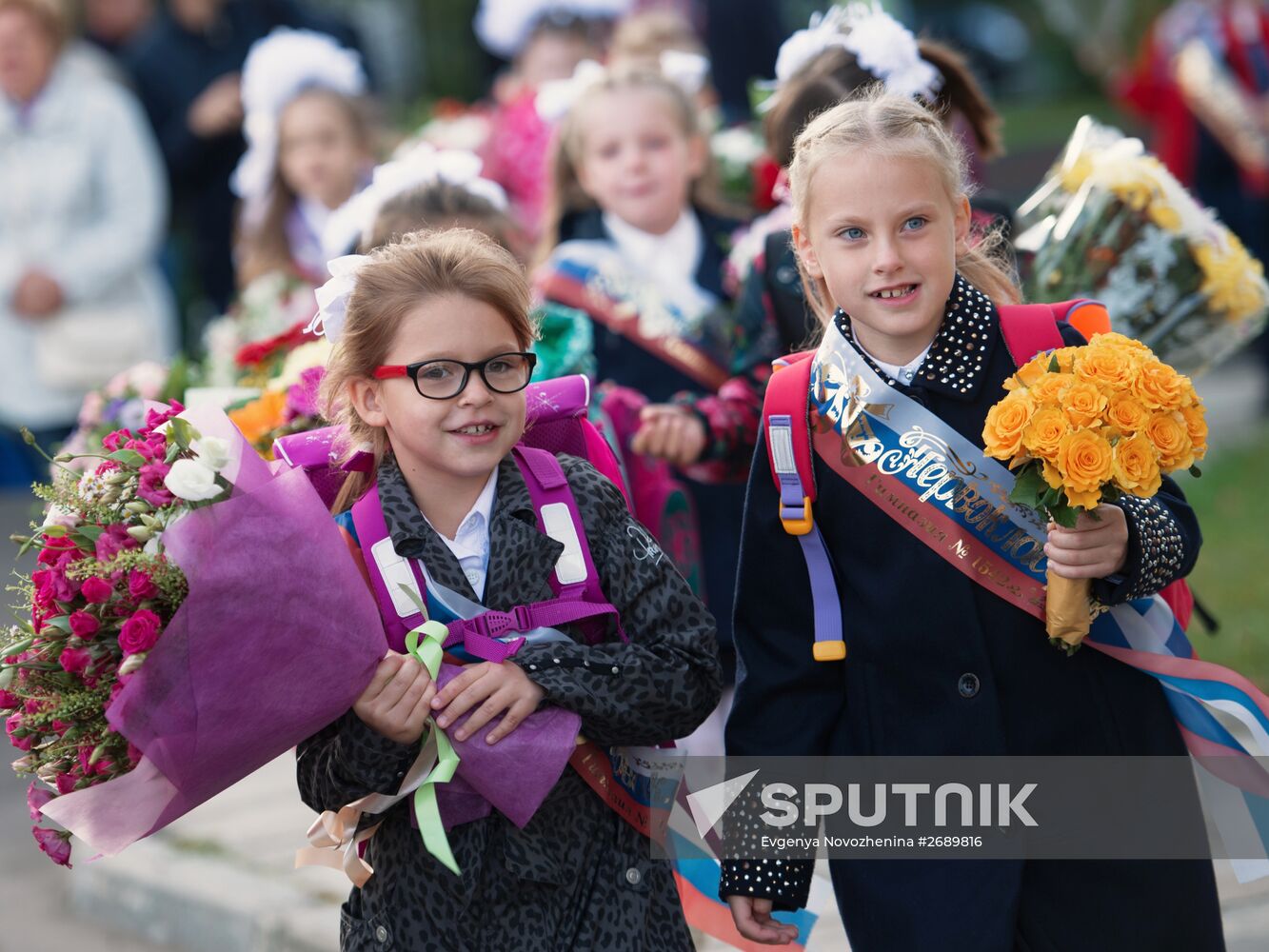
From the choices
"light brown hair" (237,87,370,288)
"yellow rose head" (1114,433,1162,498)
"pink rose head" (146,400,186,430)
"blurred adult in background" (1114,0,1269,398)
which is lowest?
"blurred adult in background" (1114,0,1269,398)

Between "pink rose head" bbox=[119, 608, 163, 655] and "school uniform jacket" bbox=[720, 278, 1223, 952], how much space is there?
1.06m

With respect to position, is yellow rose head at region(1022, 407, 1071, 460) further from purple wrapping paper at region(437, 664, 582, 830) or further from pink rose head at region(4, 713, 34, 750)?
pink rose head at region(4, 713, 34, 750)

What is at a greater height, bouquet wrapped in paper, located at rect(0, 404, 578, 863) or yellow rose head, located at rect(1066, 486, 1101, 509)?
yellow rose head, located at rect(1066, 486, 1101, 509)

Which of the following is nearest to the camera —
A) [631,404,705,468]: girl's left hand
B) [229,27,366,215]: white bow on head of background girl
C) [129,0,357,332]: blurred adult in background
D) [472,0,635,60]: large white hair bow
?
[631,404,705,468]: girl's left hand

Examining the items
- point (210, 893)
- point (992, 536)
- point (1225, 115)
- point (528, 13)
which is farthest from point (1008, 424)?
point (1225, 115)

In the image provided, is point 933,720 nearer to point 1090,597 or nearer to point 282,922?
point 1090,597

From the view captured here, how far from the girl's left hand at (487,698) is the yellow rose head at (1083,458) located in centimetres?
92

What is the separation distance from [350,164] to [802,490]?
436 centimetres

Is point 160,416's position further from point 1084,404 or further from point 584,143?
point 584,143

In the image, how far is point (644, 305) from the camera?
524cm

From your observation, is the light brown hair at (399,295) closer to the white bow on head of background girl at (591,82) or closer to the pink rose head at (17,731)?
the pink rose head at (17,731)

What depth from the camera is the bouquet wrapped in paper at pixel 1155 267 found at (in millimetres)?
4066

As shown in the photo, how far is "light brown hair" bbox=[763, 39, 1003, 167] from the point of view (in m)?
4.28

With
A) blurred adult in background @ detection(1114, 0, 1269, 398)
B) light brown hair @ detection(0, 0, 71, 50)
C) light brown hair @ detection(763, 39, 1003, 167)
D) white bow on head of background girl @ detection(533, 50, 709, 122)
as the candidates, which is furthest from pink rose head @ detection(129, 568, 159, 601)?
blurred adult in background @ detection(1114, 0, 1269, 398)
